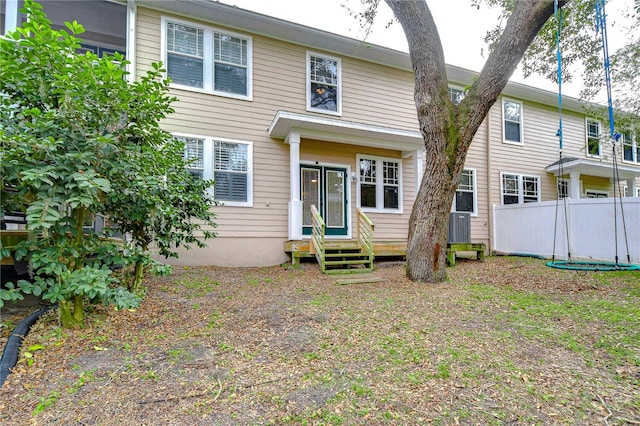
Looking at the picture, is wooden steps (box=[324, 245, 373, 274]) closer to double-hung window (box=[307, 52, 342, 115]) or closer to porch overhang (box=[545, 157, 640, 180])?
double-hung window (box=[307, 52, 342, 115])

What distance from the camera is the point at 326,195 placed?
8.41m

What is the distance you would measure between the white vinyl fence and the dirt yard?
419 centimetres

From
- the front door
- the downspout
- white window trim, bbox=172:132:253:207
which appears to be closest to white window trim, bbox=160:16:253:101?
the downspout

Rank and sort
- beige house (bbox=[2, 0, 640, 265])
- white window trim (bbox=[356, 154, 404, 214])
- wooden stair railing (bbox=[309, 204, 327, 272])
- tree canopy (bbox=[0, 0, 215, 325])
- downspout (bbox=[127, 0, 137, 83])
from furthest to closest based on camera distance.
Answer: white window trim (bbox=[356, 154, 404, 214]) → beige house (bbox=[2, 0, 640, 265]) → downspout (bbox=[127, 0, 137, 83]) → wooden stair railing (bbox=[309, 204, 327, 272]) → tree canopy (bbox=[0, 0, 215, 325])

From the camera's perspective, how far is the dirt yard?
6.50 feet

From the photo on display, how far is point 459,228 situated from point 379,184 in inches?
92.6

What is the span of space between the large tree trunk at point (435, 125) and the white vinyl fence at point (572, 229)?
2894 mm

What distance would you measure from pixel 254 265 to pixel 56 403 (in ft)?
18.2

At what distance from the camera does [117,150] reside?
9.11ft

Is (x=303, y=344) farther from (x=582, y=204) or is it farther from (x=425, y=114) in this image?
(x=582, y=204)

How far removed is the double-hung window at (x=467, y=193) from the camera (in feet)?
33.7

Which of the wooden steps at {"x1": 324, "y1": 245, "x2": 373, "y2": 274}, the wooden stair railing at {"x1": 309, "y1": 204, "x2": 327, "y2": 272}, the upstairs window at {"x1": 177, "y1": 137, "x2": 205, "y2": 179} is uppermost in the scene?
the upstairs window at {"x1": 177, "y1": 137, "x2": 205, "y2": 179}

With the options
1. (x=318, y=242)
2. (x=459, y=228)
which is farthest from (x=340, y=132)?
(x=459, y=228)

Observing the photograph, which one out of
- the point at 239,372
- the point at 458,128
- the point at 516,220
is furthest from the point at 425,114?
the point at 516,220
